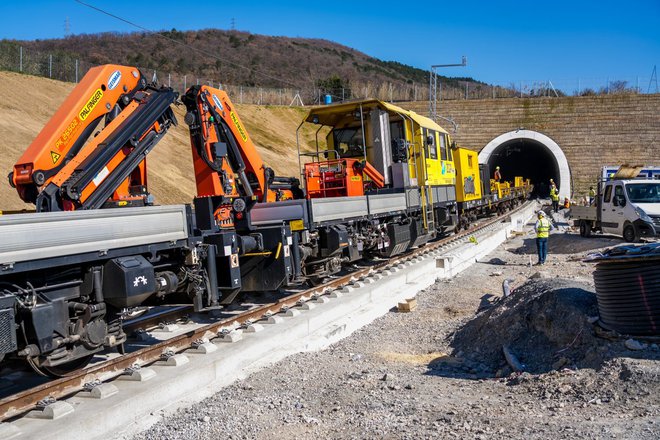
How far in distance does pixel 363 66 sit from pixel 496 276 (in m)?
124

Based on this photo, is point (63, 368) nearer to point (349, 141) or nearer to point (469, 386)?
point (469, 386)

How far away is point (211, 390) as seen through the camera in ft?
20.4

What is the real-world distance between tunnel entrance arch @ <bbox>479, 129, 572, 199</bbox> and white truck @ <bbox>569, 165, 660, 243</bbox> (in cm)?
2745

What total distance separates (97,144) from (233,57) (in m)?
107

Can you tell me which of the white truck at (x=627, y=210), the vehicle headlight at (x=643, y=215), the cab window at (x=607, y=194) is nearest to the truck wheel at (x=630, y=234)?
the white truck at (x=627, y=210)

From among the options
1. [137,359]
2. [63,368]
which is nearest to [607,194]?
[137,359]

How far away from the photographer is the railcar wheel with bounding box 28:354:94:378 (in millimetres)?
5811

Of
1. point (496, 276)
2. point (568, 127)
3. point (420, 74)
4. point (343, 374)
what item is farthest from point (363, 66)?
point (343, 374)

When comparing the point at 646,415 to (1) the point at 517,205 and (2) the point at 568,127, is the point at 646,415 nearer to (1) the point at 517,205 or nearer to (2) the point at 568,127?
(1) the point at 517,205

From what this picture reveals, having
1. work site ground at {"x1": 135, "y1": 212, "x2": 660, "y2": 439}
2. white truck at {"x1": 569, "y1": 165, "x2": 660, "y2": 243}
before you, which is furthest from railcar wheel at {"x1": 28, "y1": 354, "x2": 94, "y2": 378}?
white truck at {"x1": 569, "y1": 165, "x2": 660, "y2": 243}

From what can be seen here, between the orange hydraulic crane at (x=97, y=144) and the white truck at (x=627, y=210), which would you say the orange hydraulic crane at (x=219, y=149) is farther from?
the white truck at (x=627, y=210)

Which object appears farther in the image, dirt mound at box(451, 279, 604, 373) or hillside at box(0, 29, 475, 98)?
hillside at box(0, 29, 475, 98)

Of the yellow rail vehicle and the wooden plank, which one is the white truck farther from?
the wooden plank

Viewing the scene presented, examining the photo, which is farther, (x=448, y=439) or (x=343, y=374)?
(x=343, y=374)
